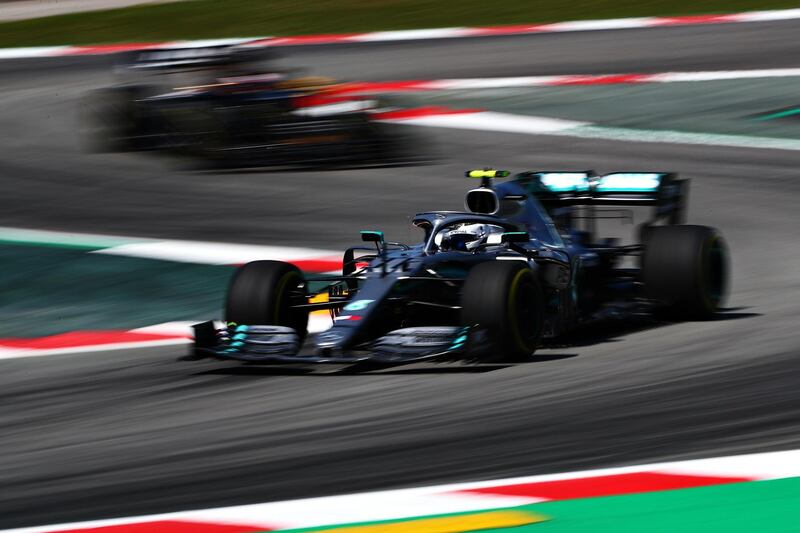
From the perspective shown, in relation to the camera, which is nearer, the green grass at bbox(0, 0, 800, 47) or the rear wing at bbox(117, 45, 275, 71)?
the rear wing at bbox(117, 45, 275, 71)

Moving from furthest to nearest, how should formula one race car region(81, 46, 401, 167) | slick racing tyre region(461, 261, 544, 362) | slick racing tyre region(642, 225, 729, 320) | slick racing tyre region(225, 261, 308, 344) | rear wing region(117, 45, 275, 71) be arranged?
rear wing region(117, 45, 275, 71) < formula one race car region(81, 46, 401, 167) < slick racing tyre region(642, 225, 729, 320) < slick racing tyre region(225, 261, 308, 344) < slick racing tyre region(461, 261, 544, 362)

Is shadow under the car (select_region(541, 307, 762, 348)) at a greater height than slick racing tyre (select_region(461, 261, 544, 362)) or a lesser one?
lesser

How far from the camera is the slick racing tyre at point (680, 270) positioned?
973cm

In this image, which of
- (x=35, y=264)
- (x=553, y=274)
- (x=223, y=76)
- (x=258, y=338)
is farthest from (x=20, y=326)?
(x=223, y=76)

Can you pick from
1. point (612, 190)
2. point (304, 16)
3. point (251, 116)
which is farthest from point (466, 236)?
point (304, 16)

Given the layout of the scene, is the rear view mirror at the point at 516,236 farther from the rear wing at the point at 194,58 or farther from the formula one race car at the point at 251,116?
the rear wing at the point at 194,58

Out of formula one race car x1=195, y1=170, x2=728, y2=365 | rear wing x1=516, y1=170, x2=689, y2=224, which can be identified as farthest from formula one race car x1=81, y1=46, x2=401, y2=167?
formula one race car x1=195, y1=170, x2=728, y2=365

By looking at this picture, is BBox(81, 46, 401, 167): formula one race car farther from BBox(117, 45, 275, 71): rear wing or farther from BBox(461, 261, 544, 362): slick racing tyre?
BBox(461, 261, 544, 362): slick racing tyre

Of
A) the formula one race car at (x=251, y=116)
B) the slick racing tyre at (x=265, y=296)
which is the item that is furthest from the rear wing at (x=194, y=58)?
the slick racing tyre at (x=265, y=296)

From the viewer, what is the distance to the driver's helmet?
9172 mm

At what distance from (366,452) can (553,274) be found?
305 cm

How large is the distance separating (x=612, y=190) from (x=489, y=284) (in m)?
2.70

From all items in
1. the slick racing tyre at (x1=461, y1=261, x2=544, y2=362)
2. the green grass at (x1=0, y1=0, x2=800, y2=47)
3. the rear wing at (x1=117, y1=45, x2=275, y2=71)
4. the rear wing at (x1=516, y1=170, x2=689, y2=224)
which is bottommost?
the slick racing tyre at (x1=461, y1=261, x2=544, y2=362)

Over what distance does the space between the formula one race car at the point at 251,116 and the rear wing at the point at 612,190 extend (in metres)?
5.80
